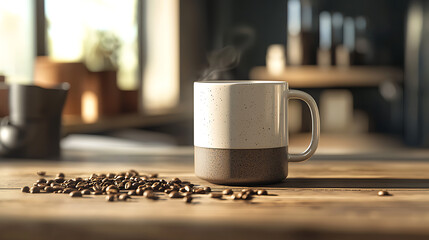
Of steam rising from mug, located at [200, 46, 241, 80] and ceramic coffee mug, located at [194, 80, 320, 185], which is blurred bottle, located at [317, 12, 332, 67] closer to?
steam rising from mug, located at [200, 46, 241, 80]

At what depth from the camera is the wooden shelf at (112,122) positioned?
1.88 m

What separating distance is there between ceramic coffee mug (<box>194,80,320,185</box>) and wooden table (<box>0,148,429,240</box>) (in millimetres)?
29

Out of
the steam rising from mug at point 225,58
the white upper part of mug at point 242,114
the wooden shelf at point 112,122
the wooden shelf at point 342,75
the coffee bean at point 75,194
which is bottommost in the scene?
the coffee bean at point 75,194

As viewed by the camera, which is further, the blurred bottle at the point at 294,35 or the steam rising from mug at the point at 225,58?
the steam rising from mug at the point at 225,58

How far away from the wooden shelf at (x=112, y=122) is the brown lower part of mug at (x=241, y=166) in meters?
1.03

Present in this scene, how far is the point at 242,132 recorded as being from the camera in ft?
2.56

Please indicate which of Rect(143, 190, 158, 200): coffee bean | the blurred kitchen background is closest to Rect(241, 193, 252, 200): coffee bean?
Rect(143, 190, 158, 200): coffee bean

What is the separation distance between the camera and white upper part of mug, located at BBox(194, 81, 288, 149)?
0.78 metres

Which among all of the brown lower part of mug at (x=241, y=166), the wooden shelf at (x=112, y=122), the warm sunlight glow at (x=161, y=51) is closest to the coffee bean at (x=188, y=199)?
the brown lower part of mug at (x=241, y=166)

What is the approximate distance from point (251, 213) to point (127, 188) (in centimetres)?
23

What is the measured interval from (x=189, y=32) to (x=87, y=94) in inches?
61.7

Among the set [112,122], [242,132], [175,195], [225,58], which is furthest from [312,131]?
[225,58]

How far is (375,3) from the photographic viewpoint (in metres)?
3.38

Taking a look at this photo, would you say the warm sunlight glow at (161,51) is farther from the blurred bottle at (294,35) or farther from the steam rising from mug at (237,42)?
the blurred bottle at (294,35)
